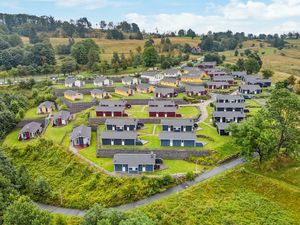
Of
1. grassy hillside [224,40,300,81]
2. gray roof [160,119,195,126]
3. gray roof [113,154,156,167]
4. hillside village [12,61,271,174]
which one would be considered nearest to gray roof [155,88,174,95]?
hillside village [12,61,271,174]

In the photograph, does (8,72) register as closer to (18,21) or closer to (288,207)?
(288,207)

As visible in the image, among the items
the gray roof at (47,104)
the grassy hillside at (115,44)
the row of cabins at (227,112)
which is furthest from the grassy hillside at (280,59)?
the gray roof at (47,104)

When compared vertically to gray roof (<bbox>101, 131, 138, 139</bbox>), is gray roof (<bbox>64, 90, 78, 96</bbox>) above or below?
above

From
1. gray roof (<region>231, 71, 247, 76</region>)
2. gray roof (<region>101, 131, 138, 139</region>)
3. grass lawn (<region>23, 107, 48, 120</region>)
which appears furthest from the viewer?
gray roof (<region>231, 71, 247, 76</region>)

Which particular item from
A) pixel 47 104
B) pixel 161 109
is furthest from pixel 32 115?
pixel 161 109

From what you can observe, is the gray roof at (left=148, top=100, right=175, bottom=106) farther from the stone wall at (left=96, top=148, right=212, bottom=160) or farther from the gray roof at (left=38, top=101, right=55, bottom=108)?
the gray roof at (left=38, top=101, right=55, bottom=108)

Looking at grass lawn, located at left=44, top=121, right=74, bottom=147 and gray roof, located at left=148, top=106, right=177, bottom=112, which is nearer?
grass lawn, located at left=44, top=121, right=74, bottom=147

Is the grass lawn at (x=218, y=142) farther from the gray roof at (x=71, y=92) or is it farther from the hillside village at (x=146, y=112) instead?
the gray roof at (x=71, y=92)
